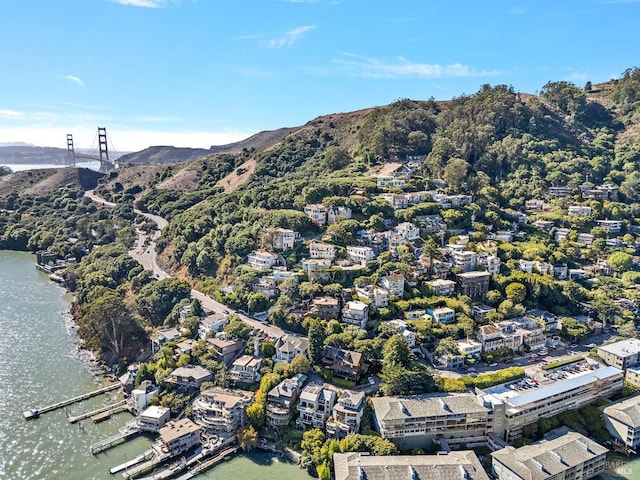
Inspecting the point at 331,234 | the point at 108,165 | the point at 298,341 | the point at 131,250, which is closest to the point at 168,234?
the point at 131,250

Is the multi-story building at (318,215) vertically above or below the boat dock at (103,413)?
above

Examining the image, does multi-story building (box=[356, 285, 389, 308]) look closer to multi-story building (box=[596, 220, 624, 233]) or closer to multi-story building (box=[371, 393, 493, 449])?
multi-story building (box=[371, 393, 493, 449])

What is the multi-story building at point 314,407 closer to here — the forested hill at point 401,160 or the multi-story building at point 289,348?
the multi-story building at point 289,348

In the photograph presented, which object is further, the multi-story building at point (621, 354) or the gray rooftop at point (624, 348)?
the gray rooftop at point (624, 348)

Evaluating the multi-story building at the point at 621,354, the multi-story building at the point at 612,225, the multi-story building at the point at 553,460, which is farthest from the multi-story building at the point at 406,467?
the multi-story building at the point at 612,225

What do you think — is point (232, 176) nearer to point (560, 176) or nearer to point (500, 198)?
point (500, 198)

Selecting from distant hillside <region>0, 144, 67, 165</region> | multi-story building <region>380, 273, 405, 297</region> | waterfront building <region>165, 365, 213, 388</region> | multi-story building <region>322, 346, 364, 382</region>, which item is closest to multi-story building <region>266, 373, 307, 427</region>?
multi-story building <region>322, 346, 364, 382</region>
